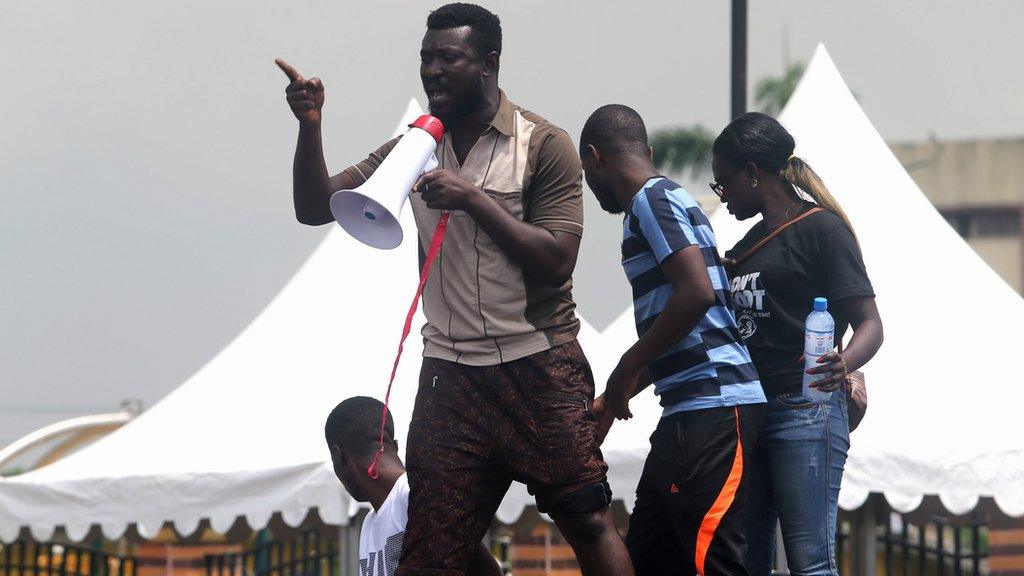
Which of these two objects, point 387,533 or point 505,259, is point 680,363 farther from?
point 387,533

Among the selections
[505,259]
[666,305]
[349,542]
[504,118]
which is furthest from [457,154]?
[349,542]

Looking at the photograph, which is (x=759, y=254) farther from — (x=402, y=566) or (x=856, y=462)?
(x=856, y=462)

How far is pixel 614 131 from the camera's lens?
3.54 metres

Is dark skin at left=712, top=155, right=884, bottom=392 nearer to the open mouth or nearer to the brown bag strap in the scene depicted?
the brown bag strap

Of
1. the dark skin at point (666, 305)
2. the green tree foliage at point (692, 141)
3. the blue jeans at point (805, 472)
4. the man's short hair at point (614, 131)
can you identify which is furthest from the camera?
the green tree foliage at point (692, 141)

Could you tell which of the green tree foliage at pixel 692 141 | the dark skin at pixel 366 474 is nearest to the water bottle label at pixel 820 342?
the dark skin at pixel 366 474

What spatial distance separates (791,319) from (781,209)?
1.03 feet

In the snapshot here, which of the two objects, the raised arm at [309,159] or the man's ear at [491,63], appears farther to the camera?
the man's ear at [491,63]

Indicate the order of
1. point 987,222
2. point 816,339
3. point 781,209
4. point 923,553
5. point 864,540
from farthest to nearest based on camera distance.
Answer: point 987,222 < point 923,553 < point 864,540 < point 781,209 < point 816,339

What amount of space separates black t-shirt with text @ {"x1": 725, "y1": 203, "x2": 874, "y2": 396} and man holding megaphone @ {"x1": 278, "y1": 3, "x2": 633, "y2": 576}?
56 centimetres

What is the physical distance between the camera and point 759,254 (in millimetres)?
3867

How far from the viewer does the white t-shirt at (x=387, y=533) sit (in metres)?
3.75

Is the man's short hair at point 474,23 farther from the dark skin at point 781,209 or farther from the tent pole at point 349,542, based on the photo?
the tent pole at point 349,542

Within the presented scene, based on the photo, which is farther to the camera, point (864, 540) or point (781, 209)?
point (864, 540)
